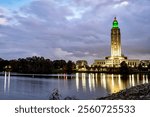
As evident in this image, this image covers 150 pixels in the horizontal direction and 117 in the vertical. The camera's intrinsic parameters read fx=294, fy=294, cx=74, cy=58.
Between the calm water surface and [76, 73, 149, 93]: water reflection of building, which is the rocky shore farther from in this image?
[76, 73, 149, 93]: water reflection of building

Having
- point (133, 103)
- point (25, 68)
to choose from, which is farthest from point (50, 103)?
point (25, 68)

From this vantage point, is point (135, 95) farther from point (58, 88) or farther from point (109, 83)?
point (109, 83)

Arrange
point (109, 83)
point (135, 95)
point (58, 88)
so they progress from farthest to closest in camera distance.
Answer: point (109, 83) < point (58, 88) < point (135, 95)

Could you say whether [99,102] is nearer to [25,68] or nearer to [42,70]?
[42,70]

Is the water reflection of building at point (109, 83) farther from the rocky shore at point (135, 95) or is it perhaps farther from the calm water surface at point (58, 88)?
the rocky shore at point (135, 95)

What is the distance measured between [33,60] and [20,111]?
166676 mm

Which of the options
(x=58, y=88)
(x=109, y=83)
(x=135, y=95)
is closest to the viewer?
(x=135, y=95)

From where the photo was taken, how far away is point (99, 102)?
6551 millimetres

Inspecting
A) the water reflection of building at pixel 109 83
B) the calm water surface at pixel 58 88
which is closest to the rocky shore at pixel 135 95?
the calm water surface at pixel 58 88

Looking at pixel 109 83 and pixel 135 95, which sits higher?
pixel 135 95

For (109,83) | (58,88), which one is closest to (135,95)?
(58,88)

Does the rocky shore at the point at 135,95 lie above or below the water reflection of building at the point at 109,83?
above

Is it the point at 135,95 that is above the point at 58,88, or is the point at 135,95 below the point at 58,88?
above

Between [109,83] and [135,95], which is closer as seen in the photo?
[135,95]
